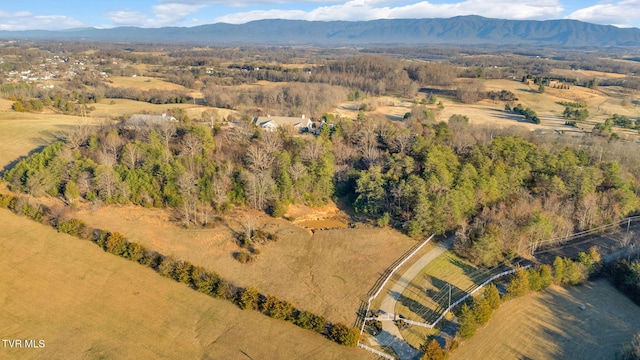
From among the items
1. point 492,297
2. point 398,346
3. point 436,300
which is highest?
point 492,297

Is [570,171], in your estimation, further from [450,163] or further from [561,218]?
[450,163]

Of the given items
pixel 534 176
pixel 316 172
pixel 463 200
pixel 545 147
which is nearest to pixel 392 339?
pixel 463 200

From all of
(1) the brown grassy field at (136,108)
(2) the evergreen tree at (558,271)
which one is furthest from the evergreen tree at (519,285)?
(1) the brown grassy field at (136,108)

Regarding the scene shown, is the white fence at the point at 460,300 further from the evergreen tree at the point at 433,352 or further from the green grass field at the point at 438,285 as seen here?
the evergreen tree at the point at 433,352

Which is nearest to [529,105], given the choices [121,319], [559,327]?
[559,327]

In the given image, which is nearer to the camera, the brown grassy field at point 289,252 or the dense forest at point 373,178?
the brown grassy field at point 289,252

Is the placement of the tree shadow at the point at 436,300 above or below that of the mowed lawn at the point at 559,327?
above

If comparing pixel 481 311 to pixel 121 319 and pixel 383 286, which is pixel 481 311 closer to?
pixel 383 286
